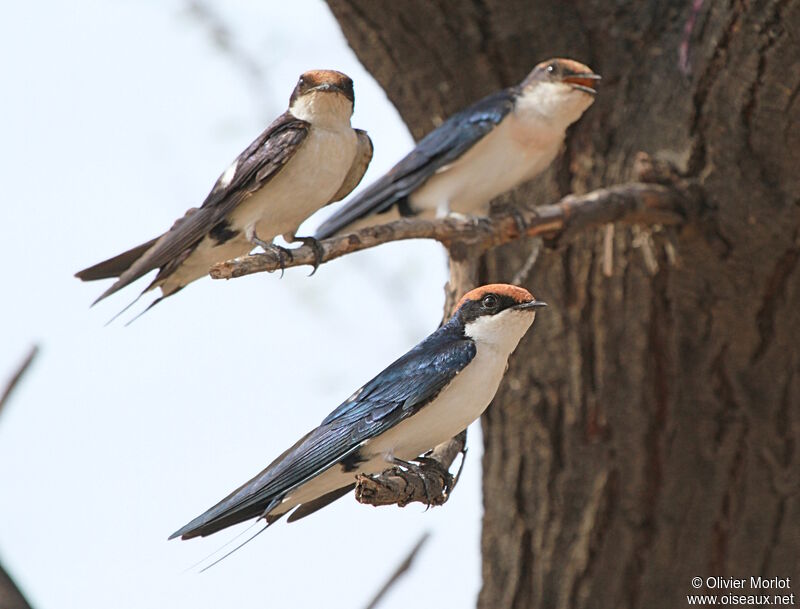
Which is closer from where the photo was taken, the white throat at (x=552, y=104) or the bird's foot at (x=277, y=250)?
the bird's foot at (x=277, y=250)

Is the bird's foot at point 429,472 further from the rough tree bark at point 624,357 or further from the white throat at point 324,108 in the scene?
the rough tree bark at point 624,357

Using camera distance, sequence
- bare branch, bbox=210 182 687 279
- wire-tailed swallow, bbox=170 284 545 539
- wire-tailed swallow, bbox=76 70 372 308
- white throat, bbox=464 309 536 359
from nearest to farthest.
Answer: wire-tailed swallow, bbox=170 284 545 539 < wire-tailed swallow, bbox=76 70 372 308 < white throat, bbox=464 309 536 359 < bare branch, bbox=210 182 687 279

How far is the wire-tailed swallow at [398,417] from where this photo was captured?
2.93 m

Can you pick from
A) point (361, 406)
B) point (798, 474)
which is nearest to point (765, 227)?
point (798, 474)

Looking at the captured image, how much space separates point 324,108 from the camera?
302 centimetres

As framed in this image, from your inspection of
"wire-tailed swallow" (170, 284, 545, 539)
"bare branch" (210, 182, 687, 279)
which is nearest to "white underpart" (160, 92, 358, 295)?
"bare branch" (210, 182, 687, 279)

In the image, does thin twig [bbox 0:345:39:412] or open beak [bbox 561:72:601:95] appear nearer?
thin twig [bbox 0:345:39:412]

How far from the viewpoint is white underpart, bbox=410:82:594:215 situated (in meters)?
4.54

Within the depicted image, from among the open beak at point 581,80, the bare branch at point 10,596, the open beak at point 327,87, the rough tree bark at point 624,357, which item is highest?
the open beak at point 327,87

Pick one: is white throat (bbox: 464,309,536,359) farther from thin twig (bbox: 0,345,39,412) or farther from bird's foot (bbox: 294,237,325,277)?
thin twig (bbox: 0,345,39,412)

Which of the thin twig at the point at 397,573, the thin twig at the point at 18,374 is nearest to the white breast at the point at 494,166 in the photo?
the thin twig at the point at 397,573

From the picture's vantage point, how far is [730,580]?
489 cm

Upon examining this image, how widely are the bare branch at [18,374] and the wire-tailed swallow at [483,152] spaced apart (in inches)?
69.3

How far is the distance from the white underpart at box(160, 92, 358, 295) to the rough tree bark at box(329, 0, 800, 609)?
1.70 metres
